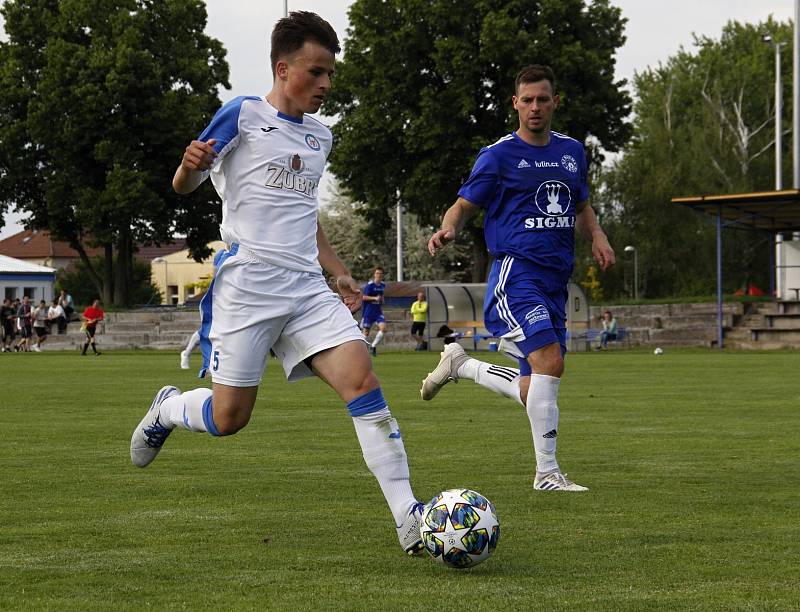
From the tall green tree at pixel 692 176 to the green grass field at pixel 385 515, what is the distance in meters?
50.9

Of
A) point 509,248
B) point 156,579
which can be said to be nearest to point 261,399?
point 509,248

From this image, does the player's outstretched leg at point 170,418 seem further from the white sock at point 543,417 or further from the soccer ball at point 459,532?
the white sock at point 543,417

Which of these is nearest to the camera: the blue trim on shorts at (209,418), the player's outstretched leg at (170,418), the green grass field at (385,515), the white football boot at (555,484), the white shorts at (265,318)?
the green grass field at (385,515)

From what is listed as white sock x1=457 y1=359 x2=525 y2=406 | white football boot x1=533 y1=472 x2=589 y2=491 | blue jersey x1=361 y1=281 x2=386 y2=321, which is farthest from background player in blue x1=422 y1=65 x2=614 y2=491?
blue jersey x1=361 y1=281 x2=386 y2=321

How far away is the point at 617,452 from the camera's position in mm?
9695

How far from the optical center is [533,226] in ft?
27.0

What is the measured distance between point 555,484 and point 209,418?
2199 mm

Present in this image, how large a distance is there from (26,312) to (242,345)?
4266cm

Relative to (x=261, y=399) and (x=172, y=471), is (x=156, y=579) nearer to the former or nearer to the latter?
(x=172, y=471)

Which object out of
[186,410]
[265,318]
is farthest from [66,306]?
[265,318]

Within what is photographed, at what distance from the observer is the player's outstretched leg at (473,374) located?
9.08m

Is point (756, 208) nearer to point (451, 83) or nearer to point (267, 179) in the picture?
point (451, 83)

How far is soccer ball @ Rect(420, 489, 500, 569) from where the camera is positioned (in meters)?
5.20

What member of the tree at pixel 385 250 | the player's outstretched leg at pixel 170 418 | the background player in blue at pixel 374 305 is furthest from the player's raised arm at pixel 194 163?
the tree at pixel 385 250
